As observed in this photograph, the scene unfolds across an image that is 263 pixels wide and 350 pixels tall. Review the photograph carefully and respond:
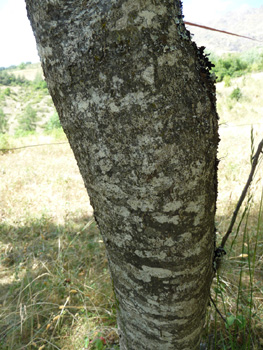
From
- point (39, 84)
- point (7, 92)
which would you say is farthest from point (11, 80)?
point (39, 84)

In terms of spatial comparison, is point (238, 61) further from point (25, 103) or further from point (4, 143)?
point (25, 103)

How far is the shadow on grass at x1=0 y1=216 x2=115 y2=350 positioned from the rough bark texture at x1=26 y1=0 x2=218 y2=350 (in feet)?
4.23

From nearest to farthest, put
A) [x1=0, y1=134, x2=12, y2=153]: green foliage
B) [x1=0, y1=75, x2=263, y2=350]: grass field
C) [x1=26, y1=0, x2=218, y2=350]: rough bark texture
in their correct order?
[x1=26, y1=0, x2=218, y2=350]: rough bark texture → [x1=0, y1=75, x2=263, y2=350]: grass field → [x1=0, y1=134, x2=12, y2=153]: green foliage

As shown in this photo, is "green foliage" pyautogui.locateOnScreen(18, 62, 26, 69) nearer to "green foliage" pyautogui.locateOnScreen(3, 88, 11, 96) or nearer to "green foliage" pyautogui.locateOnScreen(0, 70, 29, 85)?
"green foliage" pyautogui.locateOnScreen(0, 70, 29, 85)

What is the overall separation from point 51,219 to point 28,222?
0.35 meters

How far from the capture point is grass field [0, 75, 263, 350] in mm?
1692

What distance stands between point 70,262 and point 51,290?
1.58ft

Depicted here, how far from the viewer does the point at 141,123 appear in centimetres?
59

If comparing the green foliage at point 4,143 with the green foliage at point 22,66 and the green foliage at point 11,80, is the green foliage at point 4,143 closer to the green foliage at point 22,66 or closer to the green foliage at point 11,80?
the green foliage at point 11,80

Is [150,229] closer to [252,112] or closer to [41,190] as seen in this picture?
[41,190]

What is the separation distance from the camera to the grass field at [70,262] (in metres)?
1.69

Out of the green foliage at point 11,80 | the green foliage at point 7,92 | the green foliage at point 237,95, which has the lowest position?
the green foliage at point 7,92

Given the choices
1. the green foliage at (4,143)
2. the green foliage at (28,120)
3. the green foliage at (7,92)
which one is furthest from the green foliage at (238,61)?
the green foliage at (7,92)

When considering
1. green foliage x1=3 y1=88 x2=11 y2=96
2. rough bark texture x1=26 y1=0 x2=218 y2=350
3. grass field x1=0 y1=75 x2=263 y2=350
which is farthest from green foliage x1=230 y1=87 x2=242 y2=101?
green foliage x1=3 y1=88 x2=11 y2=96
